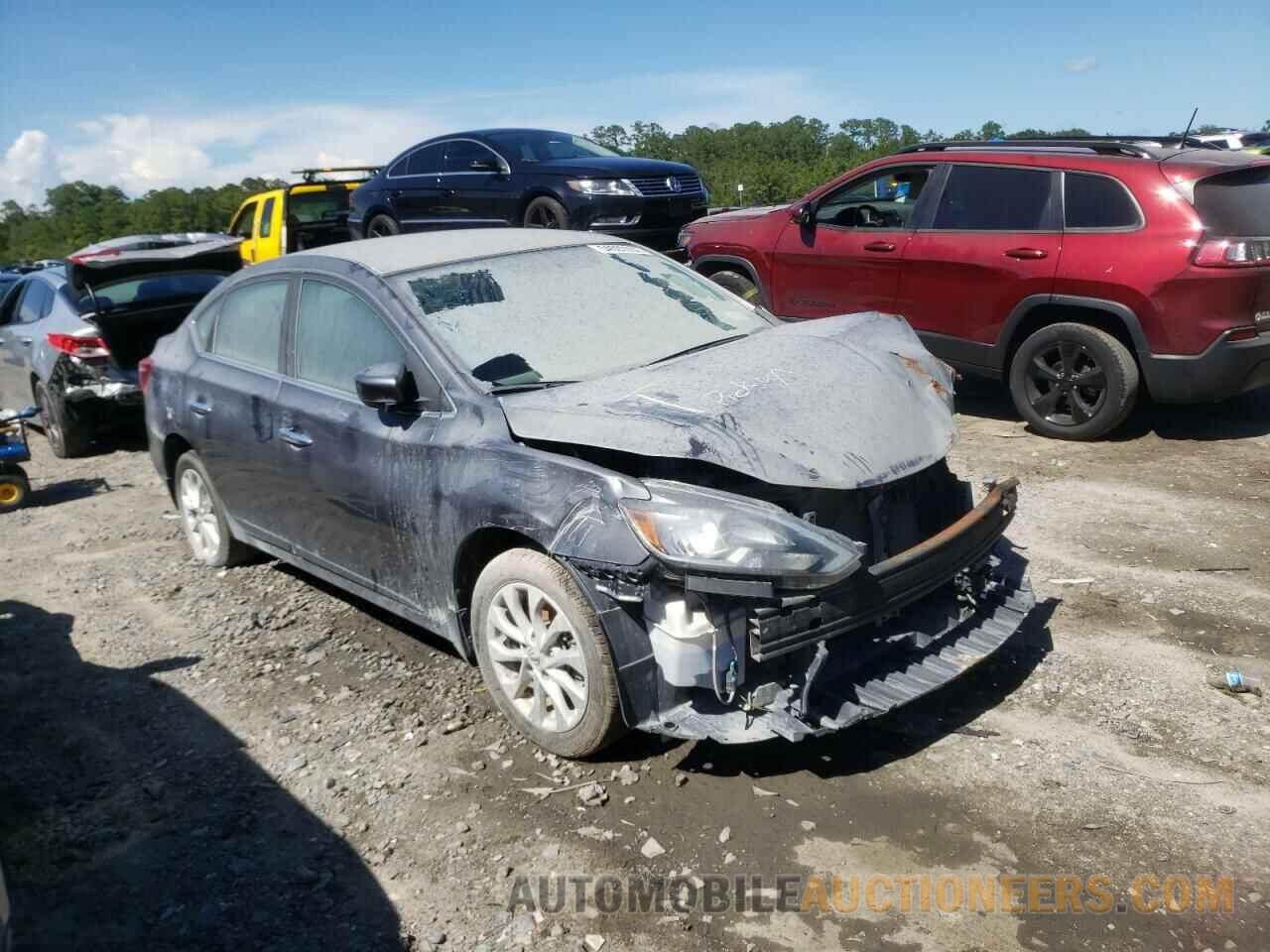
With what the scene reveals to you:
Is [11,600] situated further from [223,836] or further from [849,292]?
[849,292]

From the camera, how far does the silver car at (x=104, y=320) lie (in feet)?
29.1

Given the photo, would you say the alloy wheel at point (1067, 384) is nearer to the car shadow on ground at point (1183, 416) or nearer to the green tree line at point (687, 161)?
the car shadow on ground at point (1183, 416)

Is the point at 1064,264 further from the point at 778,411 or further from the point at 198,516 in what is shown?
the point at 198,516

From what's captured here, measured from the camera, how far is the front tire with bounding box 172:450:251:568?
5648 mm

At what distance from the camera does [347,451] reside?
4309 millimetres

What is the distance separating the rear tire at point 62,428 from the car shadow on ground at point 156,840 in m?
5.12

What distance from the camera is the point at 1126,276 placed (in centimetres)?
666

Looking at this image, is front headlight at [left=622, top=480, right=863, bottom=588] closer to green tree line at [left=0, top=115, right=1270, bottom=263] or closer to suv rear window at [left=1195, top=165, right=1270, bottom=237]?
suv rear window at [left=1195, top=165, right=1270, bottom=237]

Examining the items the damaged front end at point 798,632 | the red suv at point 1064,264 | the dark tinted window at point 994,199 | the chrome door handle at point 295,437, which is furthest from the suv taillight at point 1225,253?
the chrome door handle at point 295,437

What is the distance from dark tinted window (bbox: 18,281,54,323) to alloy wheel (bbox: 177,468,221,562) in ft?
15.2

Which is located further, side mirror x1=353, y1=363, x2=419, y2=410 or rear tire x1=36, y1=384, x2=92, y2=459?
rear tire x1=36, y1=384, x2=92, y2=459

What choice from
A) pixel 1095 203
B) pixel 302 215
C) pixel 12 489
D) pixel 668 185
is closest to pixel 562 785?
pixel 1095 203

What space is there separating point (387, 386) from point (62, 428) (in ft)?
21.9

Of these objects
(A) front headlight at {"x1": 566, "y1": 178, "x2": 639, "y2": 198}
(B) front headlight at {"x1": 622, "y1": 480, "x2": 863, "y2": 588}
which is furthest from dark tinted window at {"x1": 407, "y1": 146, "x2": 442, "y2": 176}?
(B) front headlight at {"x1": 622, "y1": 480, "x2": 863, "y2": 588}
